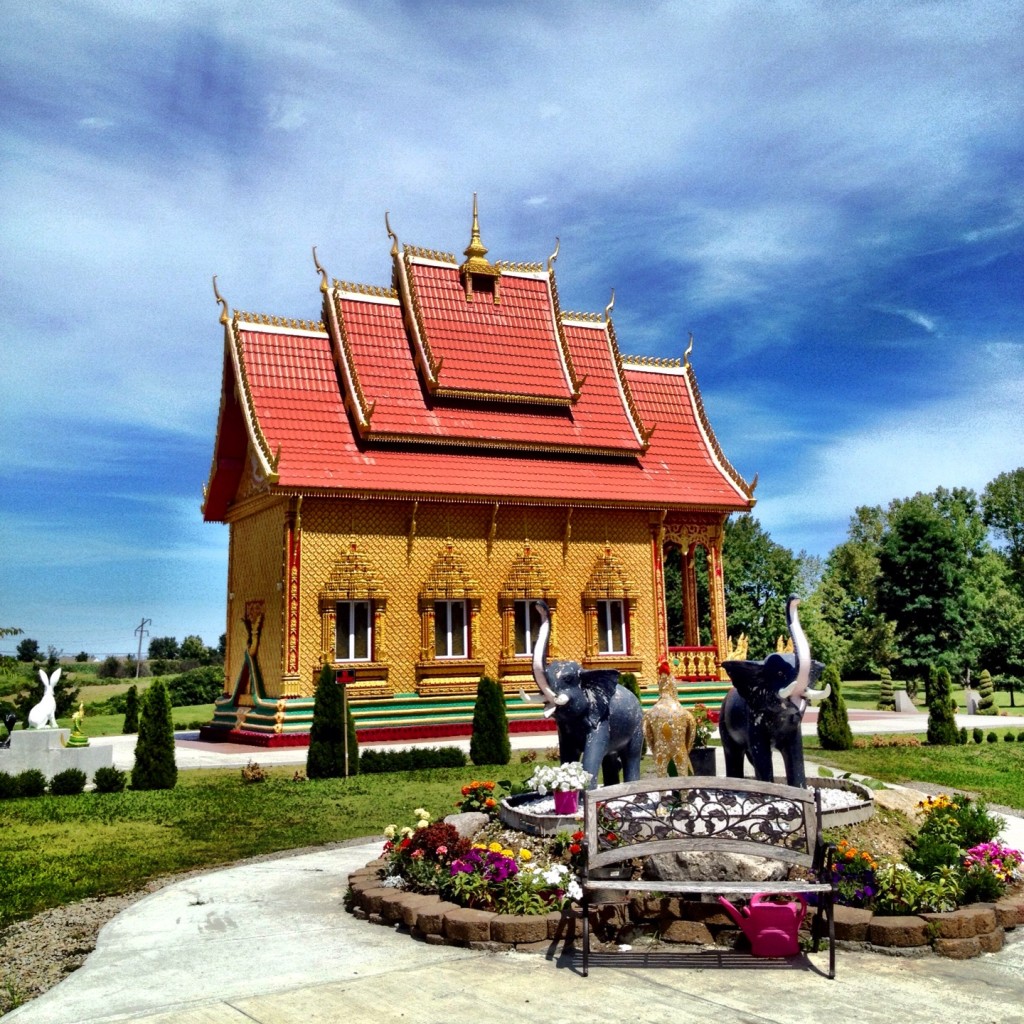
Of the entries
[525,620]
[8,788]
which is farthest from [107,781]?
[525,620]

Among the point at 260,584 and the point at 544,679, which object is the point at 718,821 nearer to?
the point at 544,679

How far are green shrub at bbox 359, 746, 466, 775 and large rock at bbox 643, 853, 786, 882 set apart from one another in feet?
33.4

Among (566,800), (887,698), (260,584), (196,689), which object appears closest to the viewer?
(566,800)

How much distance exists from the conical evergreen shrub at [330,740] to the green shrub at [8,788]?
4217 mm

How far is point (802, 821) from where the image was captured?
20.3ft

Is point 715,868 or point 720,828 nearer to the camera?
point 720,828

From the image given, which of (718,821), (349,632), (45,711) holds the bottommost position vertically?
(718,821)

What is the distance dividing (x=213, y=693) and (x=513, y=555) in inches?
885

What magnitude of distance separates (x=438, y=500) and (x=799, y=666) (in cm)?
1577

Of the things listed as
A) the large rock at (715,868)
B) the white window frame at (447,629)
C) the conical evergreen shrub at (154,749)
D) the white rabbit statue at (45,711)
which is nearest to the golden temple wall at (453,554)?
the white window frame at (447,629)

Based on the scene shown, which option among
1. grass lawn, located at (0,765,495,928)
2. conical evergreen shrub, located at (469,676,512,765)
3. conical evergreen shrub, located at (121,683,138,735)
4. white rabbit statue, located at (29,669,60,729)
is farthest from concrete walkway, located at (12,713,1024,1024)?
conical evergreen shrub, located at (121,683,138,735)

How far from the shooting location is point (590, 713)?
8383 mm

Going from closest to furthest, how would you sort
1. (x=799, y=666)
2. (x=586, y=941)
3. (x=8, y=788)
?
(x=586, y=941)
(x=799, y=666)
(x=8, y=788)

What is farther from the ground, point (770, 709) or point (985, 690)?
point (770, 709)
